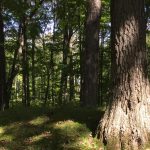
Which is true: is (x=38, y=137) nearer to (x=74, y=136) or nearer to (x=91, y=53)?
(x=74, y=136)

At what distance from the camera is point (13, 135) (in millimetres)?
8766

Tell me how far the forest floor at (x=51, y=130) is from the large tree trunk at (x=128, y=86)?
60 centimetres

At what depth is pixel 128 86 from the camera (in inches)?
298

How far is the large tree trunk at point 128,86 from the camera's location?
742 cm

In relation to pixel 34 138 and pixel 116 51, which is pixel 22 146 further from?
pixel 116 51

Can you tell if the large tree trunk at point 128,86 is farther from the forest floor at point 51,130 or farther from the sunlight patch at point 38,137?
the sunlight patch at point 38,137

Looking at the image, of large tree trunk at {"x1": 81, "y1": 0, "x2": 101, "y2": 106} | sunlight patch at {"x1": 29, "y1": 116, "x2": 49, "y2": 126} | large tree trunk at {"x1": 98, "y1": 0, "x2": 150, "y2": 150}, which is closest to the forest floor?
sunlight patch at {"x1": 29, "y1": 116, "x2": 49, "y2": 126}

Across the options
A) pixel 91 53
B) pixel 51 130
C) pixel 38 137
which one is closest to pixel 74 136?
pixel 51 130

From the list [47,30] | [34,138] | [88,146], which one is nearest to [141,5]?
[88,146]

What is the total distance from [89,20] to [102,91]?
1448cm

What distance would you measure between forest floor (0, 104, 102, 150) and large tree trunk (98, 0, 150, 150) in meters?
0.60

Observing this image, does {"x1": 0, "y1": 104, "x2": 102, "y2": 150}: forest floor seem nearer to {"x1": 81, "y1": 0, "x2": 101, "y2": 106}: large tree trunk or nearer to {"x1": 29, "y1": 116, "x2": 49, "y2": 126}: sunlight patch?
{"x1": 29, "y1": 116, "x2": 49, "y2": 126}: sunlight patch

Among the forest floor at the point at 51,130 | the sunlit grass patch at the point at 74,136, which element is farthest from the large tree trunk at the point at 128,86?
the forest floor at the point at 51,130

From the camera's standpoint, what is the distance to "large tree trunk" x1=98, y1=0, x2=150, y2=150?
24.3 feet
